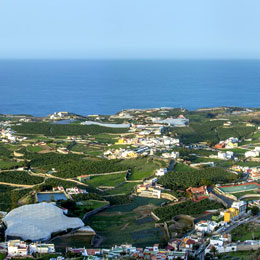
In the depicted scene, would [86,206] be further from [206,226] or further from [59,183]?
[206,226]

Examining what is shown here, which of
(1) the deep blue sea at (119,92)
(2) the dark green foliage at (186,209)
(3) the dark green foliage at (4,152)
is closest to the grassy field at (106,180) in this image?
(2) the dark green foliage at (186,209)

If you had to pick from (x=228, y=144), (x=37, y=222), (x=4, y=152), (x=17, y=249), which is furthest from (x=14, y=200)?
(x=228, y=144)

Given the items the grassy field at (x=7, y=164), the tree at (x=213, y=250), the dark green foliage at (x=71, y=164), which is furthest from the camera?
the grassy field at (x=7, y=164)

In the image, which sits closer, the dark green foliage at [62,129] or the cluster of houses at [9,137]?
the cluster of houses at [9,137]

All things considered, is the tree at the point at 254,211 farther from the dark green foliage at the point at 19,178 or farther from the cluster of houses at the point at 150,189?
the dark green foliage at the point at 19,178

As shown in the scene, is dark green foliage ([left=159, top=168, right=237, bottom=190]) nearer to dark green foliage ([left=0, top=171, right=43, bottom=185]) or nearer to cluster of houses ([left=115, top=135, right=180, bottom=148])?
dark green foliage ([left=0, top=171, right=43, bottom=185])

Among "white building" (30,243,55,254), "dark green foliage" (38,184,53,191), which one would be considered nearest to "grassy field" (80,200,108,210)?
"dark green foliage" (38,184,53,191)
